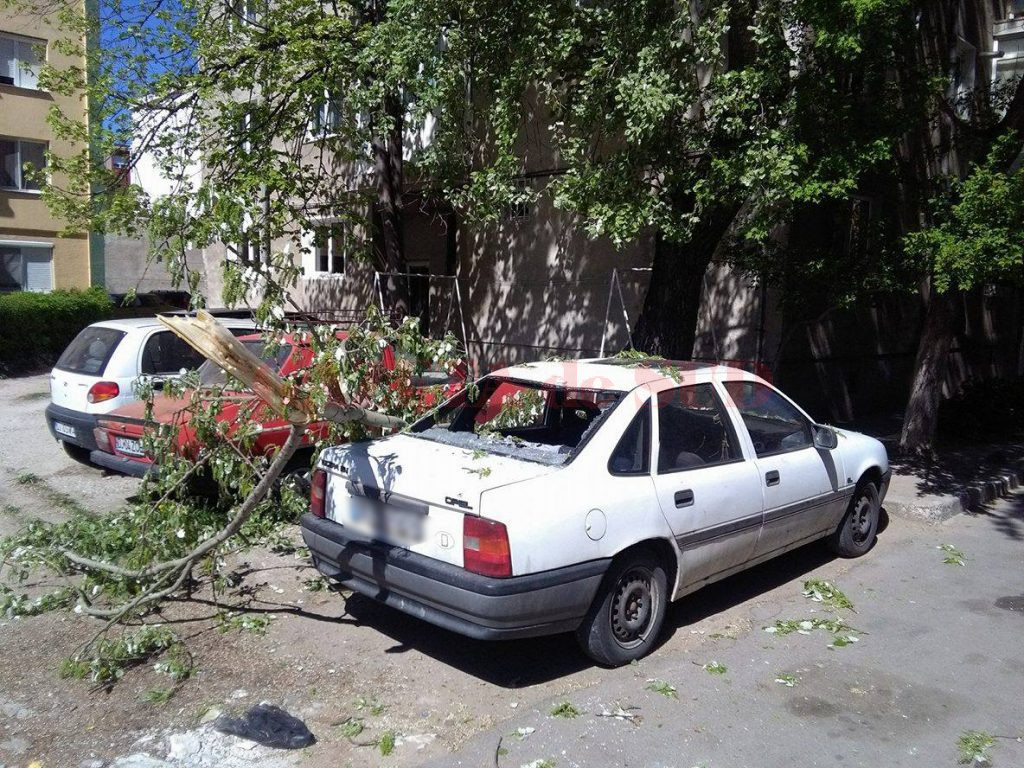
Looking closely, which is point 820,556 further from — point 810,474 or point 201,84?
point 201,84

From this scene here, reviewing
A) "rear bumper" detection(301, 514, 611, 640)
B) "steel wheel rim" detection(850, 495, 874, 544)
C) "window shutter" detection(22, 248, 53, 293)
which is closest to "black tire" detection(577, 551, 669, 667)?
"rear bumper" detection(301, 514, 611, 640)

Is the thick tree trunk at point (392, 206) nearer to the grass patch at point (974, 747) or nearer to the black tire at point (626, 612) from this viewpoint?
the black tire at point (626, 612)

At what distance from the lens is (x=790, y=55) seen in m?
7.80

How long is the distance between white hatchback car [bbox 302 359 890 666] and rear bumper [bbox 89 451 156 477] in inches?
111

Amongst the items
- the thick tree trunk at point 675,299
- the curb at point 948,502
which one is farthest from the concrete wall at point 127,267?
the curb at point 948,502

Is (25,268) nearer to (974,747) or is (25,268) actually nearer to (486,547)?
(486,547)

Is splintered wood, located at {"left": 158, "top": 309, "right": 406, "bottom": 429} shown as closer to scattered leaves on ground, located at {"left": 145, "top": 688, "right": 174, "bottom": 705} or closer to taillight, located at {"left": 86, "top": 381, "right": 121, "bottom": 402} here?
scattered leaves on ground, located at {"left": 145, "top": 688, "right": 174, "bottom": 705}

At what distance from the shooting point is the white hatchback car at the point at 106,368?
27.4ft

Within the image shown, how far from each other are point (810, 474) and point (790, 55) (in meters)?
3.99

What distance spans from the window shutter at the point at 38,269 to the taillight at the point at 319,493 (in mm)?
20572

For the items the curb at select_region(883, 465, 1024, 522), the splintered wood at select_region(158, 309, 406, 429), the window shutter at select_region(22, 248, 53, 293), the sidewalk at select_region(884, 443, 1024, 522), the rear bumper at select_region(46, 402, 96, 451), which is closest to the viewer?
the splintered wood at select_region(158, 309, 406, 429)

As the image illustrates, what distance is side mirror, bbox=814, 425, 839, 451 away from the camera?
6246mm

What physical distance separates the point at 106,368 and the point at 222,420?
112 inches

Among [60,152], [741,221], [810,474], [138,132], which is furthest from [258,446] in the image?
[60,152]
